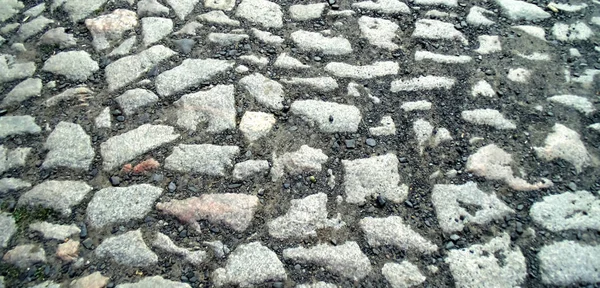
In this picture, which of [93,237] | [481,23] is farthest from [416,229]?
[481,23]

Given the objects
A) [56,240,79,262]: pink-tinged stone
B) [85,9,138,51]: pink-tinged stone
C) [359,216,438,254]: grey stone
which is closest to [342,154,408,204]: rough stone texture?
[359,216,438,254]: grey stone

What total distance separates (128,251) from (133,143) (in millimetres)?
646

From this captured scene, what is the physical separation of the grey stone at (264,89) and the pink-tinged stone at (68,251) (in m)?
1.20

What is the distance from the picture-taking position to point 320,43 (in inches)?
125

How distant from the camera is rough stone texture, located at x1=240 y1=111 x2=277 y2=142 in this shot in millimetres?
2688

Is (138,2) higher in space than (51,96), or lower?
higher

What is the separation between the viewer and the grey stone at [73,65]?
9.87ft

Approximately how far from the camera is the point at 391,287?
215 cm

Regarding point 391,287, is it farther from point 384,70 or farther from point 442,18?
point 442,18

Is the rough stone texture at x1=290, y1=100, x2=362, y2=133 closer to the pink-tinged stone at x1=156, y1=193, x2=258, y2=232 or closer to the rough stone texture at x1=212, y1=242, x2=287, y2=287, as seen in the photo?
the pink-tinged stone at x1=156, y1=193, x2=258, y2=232

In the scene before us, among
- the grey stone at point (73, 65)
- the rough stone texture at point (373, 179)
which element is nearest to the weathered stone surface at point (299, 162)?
the rough stone texture at point (373, 179)

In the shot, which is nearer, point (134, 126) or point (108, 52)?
point (134, 126)

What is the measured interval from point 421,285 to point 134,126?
1.68 m

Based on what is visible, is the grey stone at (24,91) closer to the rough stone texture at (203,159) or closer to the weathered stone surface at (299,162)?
the rough stone texture at (203,159)
